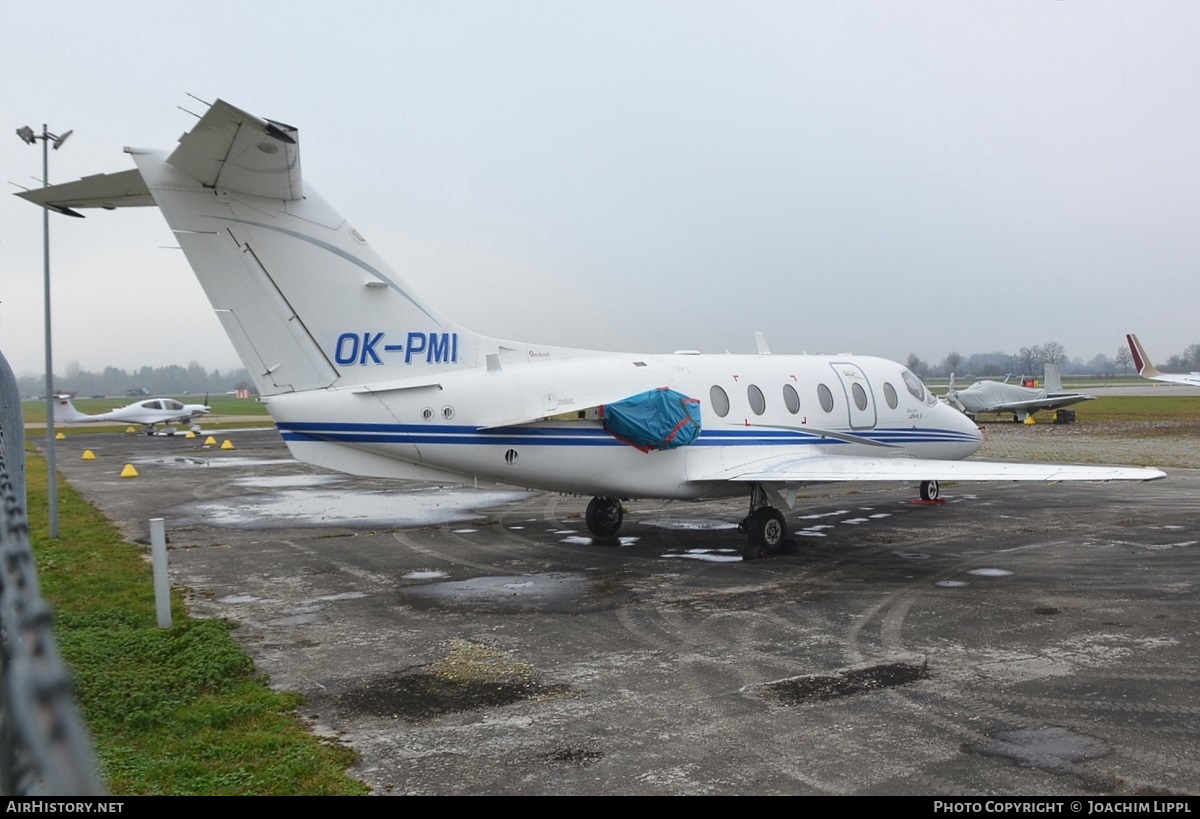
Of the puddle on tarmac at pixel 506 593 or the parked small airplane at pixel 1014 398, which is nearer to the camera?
the puddle on tarmac at pixel 506 593

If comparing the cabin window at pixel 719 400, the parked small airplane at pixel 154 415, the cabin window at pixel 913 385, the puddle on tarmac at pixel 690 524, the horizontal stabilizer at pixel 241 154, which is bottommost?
the puddle on tarmac at pixel 690 524

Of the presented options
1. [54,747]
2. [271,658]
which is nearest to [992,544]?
[271,658]

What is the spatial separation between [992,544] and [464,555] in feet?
27.6

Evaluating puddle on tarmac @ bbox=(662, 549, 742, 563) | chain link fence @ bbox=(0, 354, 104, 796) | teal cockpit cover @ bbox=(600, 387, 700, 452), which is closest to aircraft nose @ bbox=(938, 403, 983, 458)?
puddle on tarmac @ bbox=(662, 549, 742, 563)

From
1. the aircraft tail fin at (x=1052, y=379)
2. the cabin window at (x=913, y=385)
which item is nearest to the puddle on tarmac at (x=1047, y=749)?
the cabin window at (x=913, y=385)

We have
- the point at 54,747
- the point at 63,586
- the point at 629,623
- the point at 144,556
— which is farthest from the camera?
the point at 144,556

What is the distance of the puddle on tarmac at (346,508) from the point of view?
17.8m

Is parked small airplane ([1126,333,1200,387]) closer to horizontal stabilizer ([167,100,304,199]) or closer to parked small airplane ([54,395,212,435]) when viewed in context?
horizontal stabilizer ([167,100,304,199])

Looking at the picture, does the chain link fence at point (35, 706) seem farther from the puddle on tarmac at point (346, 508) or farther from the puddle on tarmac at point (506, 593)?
the puddle on tarmac at point (346, 508)

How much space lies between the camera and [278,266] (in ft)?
38.2

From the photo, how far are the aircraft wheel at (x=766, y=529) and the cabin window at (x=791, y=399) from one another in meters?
2.36

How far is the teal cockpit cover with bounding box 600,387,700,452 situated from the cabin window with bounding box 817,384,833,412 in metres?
3.17

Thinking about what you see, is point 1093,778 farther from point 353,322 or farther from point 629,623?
point 353,322

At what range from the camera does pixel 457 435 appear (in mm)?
12367
